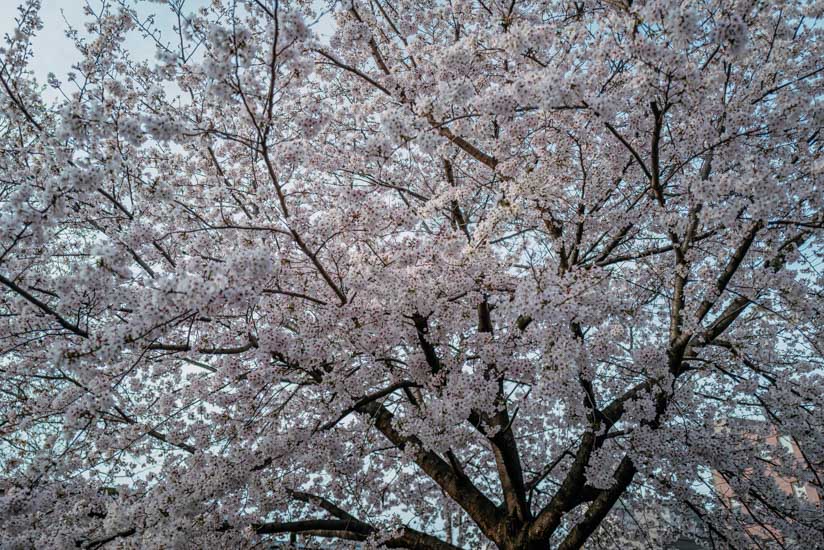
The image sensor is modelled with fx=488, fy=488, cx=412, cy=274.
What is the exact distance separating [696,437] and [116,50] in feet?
26.9

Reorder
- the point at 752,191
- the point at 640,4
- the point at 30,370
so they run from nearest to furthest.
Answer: the point at 752,191, the point at 640,4, the point at 30,370

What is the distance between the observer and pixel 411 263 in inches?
215

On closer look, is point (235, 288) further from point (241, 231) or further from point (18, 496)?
point (18, 496)

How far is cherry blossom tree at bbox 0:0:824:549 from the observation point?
405 cm

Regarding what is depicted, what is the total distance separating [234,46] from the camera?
3.88 m

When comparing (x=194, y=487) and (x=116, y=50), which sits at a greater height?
(x=116, y=50)

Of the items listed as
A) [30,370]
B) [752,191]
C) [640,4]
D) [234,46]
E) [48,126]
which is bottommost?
[30,370]

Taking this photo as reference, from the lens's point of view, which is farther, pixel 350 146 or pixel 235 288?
pixel 350 146

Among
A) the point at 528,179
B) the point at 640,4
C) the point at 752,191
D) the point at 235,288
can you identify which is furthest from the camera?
the point at 528,179

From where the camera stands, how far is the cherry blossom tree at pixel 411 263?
159 inches

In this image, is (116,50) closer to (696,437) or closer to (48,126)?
(48,126)

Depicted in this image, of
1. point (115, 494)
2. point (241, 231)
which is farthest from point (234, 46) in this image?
point (115, 494)

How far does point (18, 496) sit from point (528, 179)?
6.25 m

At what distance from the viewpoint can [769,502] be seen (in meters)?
5.96
